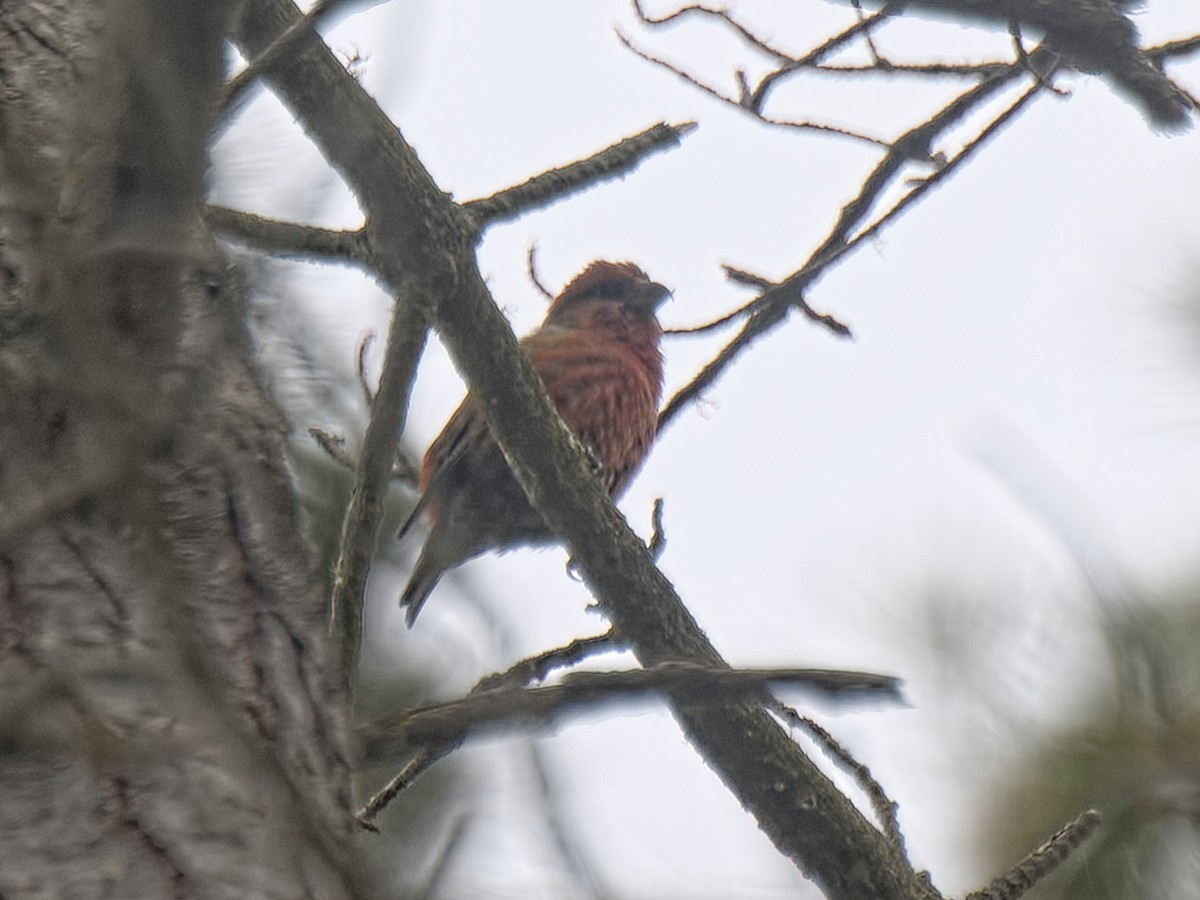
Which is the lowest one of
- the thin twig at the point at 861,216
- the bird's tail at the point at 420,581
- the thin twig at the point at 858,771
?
the thin twig at the point at 858,771

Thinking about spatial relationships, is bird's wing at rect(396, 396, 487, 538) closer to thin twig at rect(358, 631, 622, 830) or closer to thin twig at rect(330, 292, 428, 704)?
thin twig at rect(358, 631, 622, 830)

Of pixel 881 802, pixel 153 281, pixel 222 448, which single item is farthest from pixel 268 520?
pixel 881 802

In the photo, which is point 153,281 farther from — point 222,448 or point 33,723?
point 33,723

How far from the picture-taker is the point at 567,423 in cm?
591

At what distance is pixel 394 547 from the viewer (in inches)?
191

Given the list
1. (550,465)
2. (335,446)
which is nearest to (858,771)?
(550,465)

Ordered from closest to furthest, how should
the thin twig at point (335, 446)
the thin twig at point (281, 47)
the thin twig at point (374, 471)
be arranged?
the thin twig at point (281, 47), the thin twig at point (374, 471), the thin twig at point (335, 446)

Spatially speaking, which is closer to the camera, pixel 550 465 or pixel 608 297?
pixel 550 465

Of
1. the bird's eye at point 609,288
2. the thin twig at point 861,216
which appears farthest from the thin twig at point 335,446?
the bird's eye at point 609,288

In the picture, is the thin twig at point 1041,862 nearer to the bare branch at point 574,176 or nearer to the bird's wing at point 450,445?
the bare branch at point 574,176

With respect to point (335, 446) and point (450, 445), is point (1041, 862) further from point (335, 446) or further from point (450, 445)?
point (450, 445)

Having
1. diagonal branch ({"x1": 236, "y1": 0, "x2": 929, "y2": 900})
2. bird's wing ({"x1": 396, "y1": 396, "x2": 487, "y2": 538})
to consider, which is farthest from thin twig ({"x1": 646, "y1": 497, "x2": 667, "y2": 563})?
bird's wing ({"x1": 396, "y1": 396, "x2": 487, "y2": 538})

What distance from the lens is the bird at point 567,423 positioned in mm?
5973

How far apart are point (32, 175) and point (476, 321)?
1959 mm
